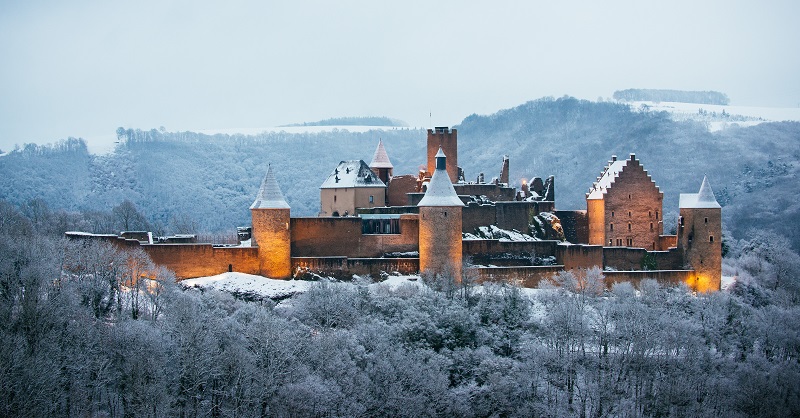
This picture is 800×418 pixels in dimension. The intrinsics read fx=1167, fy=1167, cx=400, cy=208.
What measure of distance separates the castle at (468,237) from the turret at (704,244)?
0.15 feet

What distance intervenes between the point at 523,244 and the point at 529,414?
37.2 ft

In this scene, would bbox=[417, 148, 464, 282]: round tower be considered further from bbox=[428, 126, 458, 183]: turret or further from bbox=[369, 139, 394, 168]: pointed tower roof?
bbox=[369, 139, 394, 168]: pointed tower roof

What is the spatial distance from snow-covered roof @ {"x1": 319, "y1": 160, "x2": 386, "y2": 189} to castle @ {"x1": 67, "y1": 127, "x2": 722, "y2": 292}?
8cm

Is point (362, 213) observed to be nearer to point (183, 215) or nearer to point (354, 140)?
point (183, 215)

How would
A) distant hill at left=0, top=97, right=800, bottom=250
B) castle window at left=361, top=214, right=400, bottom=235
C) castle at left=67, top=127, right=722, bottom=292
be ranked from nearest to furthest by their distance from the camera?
castle at left=67, top=127, right=722, bottom=292
castle window at left=361, top=214, right=400, bottom=235
distant hill at left=0, top=97, right=800, bottom=250

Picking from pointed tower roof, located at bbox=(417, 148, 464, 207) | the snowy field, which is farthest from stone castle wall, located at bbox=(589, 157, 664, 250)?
pointed tower roof, located at bbox=(417, 148, 464, 207)

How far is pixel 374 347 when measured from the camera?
4772cm

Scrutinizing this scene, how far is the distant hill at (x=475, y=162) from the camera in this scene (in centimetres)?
9969

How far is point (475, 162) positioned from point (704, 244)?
60781mm

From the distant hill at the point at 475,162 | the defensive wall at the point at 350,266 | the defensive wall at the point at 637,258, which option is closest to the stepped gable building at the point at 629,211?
the defensive wall at the point at 637,258

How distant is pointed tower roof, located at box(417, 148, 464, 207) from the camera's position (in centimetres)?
5250

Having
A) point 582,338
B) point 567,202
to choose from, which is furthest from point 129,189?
point 582,338

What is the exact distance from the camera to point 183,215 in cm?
9819

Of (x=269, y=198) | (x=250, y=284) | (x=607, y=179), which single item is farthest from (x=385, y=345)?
(x=607, y=179)
